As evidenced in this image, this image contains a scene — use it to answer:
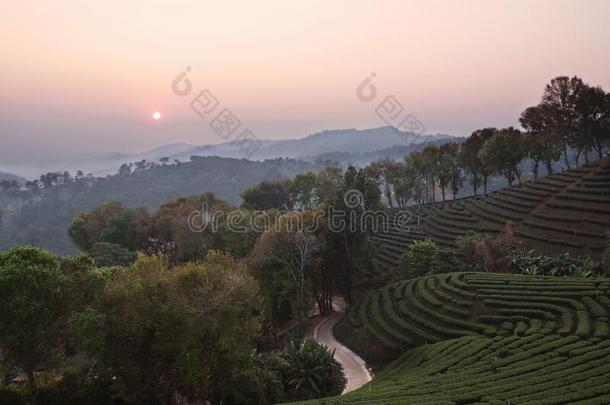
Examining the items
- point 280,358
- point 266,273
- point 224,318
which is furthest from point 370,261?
point 224,318

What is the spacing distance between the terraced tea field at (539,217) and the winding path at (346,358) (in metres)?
16.9

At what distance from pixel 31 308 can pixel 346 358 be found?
2602 centimetres

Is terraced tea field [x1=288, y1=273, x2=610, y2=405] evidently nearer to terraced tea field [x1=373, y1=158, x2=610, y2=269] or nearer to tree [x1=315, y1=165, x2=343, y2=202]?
terraced tea field [x1=373, y1=158, x2=610, y2=269]

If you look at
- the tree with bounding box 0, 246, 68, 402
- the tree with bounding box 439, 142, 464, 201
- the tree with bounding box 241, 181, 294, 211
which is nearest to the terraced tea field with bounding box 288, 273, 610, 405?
the tree with bounding box 0, 246, 68, 402

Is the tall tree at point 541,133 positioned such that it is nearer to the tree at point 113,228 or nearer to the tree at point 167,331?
the tree at point 167,331

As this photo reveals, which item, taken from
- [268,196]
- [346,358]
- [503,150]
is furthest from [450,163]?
[346,358]

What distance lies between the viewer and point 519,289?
39.1 metres

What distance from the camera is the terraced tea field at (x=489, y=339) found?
67.4 ft

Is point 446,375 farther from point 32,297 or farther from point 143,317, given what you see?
point 32,297

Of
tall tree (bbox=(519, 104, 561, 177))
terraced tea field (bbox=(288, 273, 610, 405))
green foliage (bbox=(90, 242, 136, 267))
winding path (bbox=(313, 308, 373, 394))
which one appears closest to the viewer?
terraced tea field (bbox=(288, 273, 610, 405))

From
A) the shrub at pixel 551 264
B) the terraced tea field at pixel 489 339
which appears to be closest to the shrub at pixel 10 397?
the terraced tea field at pixel 489 339

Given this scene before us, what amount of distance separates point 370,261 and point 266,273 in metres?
13.6

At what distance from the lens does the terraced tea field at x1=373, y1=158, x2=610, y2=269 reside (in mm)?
53906

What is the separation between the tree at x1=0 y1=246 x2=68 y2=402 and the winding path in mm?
20203
